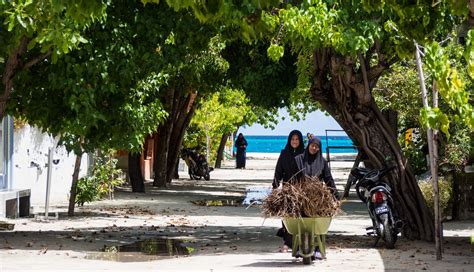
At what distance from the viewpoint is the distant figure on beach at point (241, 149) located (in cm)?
5207

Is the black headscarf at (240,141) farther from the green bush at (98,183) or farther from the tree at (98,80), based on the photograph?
the tree at (98,80)

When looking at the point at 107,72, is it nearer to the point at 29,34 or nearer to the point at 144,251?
the point at 29,34

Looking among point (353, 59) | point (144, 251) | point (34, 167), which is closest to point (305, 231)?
Result: point (144, 251)

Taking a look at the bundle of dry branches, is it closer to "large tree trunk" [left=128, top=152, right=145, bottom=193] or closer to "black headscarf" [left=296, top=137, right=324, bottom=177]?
"black headscarf" [left=296, top=137, right=324, bottom=177]

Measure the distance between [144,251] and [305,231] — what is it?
113 inches

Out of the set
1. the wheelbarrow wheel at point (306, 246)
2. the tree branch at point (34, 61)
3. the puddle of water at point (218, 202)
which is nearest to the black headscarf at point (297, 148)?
the wheelbarrow wheel at point (306, 246)

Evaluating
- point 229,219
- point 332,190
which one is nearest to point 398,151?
point 332,190

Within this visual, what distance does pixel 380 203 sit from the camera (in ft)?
49.3

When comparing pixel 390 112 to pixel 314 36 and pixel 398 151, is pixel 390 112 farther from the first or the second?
pixel 314 36

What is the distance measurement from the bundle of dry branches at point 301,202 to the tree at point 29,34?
3072 mm

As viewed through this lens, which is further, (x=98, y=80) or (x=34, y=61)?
(x=34, y=61)

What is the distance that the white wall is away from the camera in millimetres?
24188

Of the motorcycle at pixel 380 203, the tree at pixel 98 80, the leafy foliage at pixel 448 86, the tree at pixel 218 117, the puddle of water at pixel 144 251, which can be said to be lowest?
the puddle of water at pixel 144 251

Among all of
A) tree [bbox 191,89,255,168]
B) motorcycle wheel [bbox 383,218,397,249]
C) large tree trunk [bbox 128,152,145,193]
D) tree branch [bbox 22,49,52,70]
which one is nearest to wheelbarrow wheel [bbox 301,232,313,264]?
motorcycle wheel [bbox 383,218,397,249]
